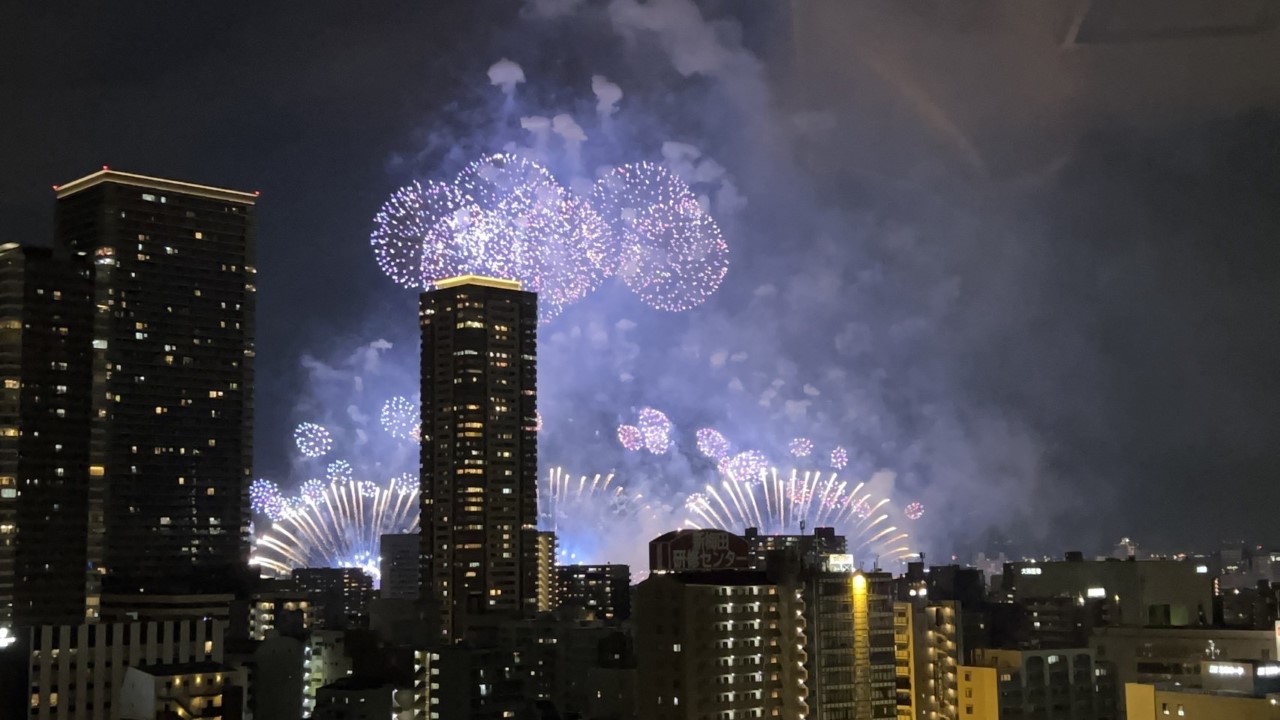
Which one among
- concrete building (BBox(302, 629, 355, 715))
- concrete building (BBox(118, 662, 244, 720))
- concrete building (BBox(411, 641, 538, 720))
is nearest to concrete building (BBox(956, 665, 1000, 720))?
concrete building (BBox(411, 641, 538, 720))

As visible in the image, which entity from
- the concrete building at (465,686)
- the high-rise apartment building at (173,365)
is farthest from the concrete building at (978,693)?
the high-rise apartment building at (173,365)

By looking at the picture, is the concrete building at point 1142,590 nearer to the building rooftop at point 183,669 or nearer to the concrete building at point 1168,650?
the concrete building at point 1168,650

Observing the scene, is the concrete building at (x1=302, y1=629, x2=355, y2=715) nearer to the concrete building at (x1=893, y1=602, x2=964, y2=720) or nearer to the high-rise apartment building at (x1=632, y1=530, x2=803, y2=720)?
the high-rise apartment building at (x1=632, y1=530, x2=803, y2=720)

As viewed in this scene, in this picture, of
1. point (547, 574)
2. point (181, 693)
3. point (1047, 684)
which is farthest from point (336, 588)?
point (1047, 684)

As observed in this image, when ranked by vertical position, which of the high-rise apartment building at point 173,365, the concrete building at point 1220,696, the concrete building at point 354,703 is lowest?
the concrete building at point 354,703

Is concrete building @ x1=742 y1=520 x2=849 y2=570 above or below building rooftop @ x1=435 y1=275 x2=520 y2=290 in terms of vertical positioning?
below

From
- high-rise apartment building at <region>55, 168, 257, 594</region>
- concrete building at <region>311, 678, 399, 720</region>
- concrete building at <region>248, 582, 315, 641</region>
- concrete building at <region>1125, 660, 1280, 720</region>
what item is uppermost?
high-rise apartment building at <region>55, 168, 257, 594</region>
